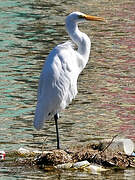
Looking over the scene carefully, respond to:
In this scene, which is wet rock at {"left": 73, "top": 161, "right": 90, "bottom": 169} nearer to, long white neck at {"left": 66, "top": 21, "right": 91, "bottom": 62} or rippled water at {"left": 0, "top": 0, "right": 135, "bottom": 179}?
rippled water at {"left": 0, "top": 0, "right": 135, "bottom": 179}

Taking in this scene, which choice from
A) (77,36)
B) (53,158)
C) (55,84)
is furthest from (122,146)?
(77,36)

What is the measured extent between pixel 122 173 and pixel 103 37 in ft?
44.3

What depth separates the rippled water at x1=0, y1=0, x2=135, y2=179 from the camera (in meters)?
13.1

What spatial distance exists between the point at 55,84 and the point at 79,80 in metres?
6.43

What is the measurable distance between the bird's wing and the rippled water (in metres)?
0.90

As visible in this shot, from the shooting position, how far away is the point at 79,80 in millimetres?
18109

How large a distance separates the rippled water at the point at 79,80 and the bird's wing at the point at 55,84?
35.6 inches

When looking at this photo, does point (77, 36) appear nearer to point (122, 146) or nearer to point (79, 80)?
point (122, 146)

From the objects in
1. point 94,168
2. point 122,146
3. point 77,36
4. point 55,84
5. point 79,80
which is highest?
point 79,80

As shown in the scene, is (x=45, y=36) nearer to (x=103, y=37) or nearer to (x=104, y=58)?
(x=103, y=37)

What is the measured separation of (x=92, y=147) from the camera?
11.8 metres

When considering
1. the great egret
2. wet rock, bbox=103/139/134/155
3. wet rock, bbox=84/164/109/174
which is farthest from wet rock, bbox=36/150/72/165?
wet rock, bbox=103/139/134/155

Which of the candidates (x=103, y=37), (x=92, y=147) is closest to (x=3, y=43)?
(x=103, y=37)

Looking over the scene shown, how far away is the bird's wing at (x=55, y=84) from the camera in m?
11.6
